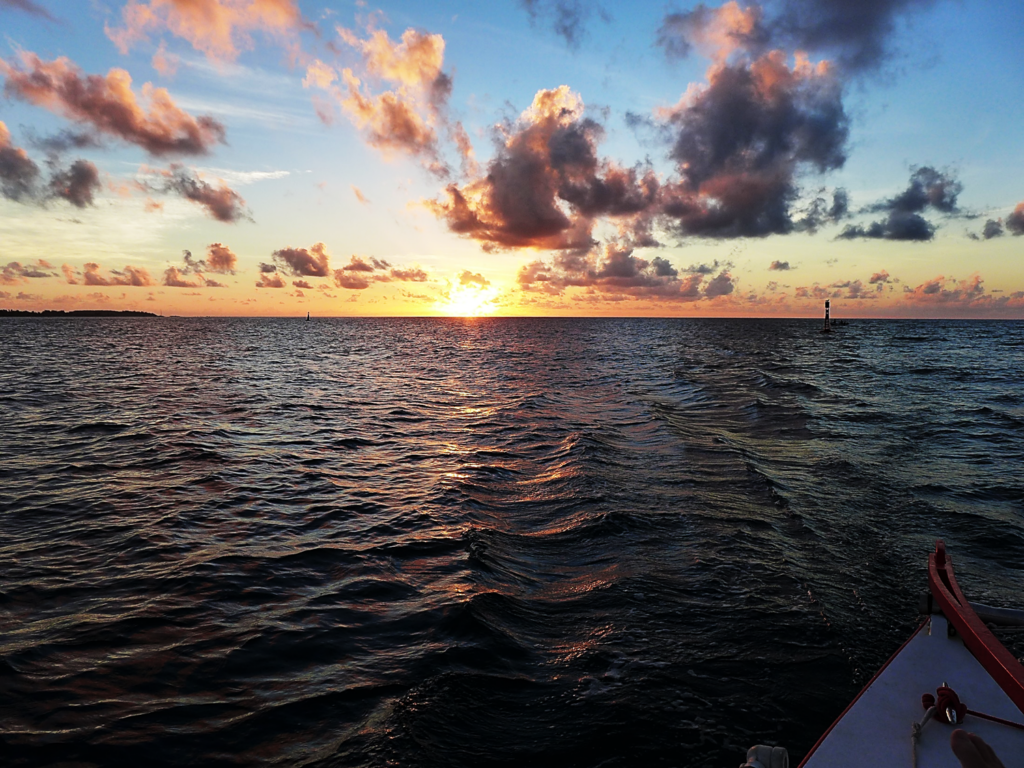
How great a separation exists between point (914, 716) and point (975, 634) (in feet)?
3.71

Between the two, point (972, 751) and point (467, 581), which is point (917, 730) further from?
point (467, 581)

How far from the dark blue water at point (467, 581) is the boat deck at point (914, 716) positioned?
0.94 meters

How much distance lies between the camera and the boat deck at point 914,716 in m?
4.46

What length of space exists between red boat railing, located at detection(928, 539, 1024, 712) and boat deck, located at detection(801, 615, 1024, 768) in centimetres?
24

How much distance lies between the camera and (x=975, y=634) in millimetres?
5316

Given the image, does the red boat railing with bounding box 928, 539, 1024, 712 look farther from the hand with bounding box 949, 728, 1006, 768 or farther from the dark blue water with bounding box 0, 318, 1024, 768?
the dark blue water with bounding box 0, 318, 1024, 768

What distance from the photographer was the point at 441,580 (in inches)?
363

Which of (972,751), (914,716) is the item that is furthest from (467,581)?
(972,751)

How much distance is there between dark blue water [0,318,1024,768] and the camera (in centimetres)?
580

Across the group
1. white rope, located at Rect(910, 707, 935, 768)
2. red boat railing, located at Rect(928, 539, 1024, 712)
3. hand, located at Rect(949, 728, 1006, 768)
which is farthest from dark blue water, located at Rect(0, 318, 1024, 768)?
hand, located at Rect(949, 728, 1006, 768)

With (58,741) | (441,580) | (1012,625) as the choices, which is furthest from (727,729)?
(58,741)

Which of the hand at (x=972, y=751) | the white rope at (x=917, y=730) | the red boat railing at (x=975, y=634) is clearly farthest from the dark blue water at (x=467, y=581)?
the hand at (x=972, y=751)

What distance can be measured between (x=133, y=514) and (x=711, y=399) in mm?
26206

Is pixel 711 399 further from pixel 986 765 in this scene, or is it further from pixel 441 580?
pixel 986 765
